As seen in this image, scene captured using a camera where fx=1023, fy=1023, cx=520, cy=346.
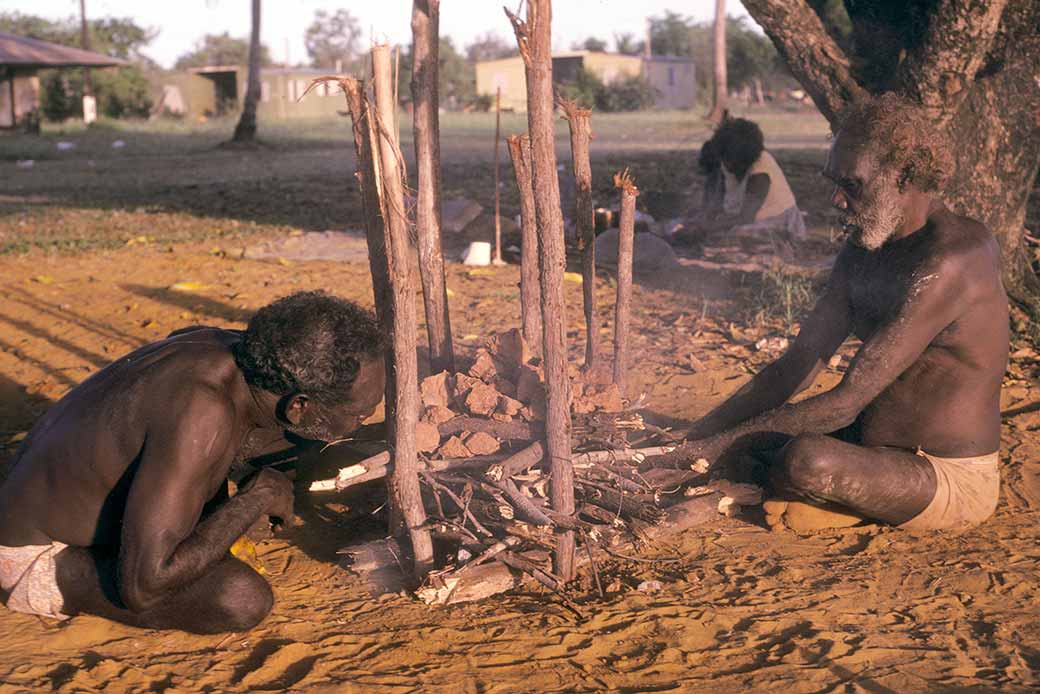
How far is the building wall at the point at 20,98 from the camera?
2588 centimetres

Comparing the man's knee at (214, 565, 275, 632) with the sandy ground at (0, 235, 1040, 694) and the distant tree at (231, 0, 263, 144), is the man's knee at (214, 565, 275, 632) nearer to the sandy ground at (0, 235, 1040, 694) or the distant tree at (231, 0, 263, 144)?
the sandy ground at (0, 235, 1040, 694)

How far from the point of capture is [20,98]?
26344 millimetres

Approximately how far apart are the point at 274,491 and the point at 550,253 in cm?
127

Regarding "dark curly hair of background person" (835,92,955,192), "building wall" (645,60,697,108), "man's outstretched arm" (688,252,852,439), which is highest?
"building wall" (645,60,697,108)

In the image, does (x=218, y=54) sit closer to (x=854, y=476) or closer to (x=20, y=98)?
(x=20, y=98)

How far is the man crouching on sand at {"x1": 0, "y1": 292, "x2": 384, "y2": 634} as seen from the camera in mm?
2982

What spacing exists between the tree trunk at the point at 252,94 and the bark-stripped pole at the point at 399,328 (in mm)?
19125

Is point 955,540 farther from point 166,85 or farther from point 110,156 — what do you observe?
point 166,85

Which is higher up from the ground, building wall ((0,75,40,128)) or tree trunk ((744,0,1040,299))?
building wall ((0,75,40,128))

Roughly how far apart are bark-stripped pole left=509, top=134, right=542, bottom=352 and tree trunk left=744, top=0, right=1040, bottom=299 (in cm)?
304

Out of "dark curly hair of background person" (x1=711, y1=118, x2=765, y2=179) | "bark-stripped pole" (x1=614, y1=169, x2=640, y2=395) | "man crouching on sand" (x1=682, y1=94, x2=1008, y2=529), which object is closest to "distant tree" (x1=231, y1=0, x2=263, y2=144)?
"dark curly hair of background person" (x1=711, y1=118, x2=765, y2=179)

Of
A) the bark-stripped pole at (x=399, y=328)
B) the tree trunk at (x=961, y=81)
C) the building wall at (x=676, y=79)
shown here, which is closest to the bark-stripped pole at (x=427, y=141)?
the bark-stripped pole at (x=399, y=328)

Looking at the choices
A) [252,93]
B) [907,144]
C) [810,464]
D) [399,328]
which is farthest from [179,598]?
[252,93]

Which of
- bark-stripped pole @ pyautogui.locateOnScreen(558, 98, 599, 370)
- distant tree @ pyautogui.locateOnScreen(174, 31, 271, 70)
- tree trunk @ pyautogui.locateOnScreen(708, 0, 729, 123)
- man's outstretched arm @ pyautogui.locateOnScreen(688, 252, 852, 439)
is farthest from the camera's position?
distant tree @ pyautogui.locateOnScreen(174, 31, 271, 70)
